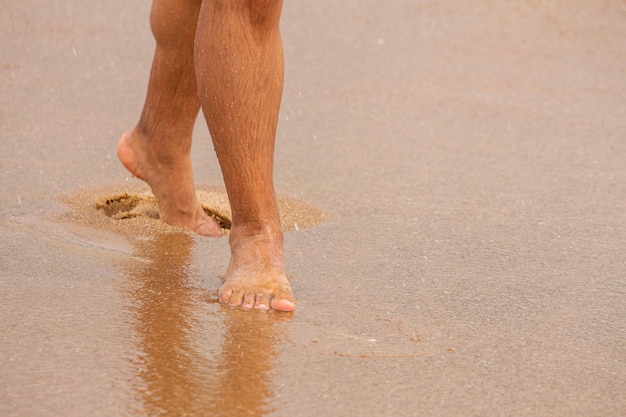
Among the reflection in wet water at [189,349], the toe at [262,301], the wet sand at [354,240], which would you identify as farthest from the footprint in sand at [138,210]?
the toe at [262,301]

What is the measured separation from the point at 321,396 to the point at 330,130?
216cm

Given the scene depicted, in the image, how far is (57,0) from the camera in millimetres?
5605

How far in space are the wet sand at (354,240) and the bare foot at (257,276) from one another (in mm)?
49

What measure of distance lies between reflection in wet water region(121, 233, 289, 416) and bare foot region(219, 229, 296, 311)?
4 cm

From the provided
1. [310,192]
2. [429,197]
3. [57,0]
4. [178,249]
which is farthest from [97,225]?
[57,0]

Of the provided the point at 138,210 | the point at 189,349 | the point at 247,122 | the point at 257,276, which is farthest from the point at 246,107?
the point at 138,210

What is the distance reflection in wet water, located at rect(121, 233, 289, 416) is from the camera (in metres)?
1.83

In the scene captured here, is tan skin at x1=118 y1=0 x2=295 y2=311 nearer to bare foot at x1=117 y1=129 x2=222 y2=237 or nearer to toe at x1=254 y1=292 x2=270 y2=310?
toe at x1=254 y1=292 x2=270 y2=310

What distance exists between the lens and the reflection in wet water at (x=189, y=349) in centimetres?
183

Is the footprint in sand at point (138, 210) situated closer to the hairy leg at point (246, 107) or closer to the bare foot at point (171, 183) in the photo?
the bare foot at point (171, 183)

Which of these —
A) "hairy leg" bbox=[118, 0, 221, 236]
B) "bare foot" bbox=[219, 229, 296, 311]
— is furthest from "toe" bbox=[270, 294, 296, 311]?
"hairy leg" bbox=[118, 0, 221, 236]

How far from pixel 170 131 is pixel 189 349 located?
993 mm

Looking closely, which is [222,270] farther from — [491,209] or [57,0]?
[57,0]

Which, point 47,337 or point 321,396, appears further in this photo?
point 47,337
